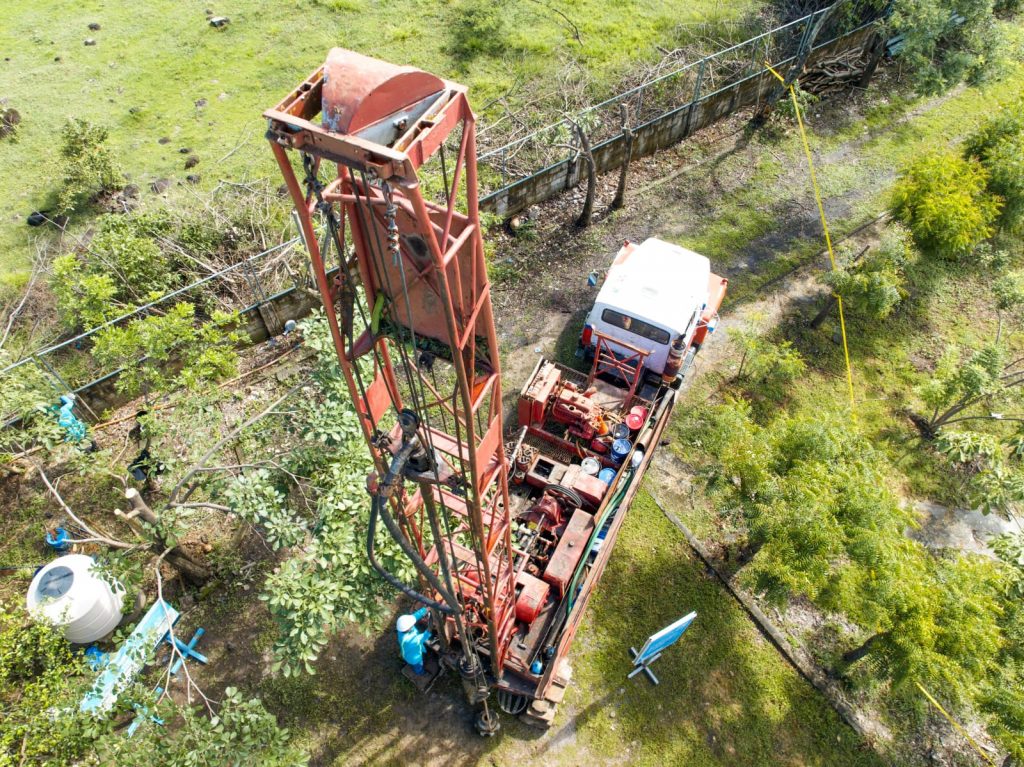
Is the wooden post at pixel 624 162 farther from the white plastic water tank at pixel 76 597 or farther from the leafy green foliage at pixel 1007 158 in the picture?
the white plastic water tank at pixel 76 597

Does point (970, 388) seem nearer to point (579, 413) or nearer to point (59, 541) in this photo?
point (579, 413)

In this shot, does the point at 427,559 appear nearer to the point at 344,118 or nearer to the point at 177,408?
the point at 177,408

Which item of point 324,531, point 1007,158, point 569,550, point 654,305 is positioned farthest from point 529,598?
point 1007,158

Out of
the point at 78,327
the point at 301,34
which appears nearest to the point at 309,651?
the point at 78,327

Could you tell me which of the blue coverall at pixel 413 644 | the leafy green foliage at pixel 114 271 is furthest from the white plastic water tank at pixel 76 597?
the leafy green foliage at pixel 114 271

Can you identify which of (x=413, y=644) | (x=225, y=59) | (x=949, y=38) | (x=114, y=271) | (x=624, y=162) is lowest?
(x=413, y=644)
